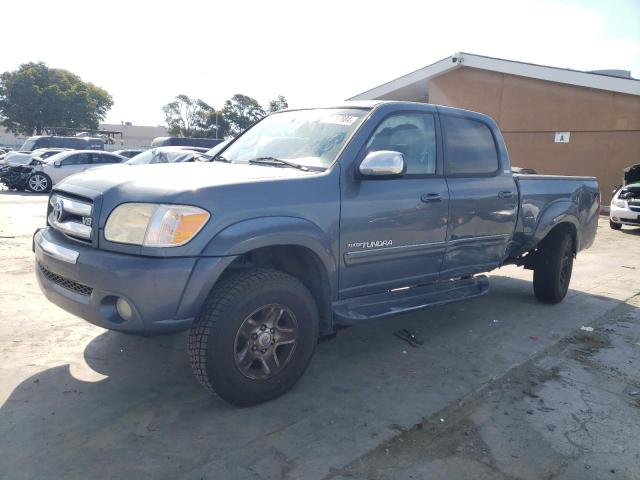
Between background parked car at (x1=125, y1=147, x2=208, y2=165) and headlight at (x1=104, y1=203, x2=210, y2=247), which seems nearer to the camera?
headlight at (x1=104, y1=203, x2=210, y2=247)

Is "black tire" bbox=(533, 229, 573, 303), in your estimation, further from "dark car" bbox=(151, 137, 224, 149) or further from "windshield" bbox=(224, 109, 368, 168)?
"dark car" bbox=(151, 137, 224, 149)

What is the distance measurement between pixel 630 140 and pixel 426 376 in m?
16.0

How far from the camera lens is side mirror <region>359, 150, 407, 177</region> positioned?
3.57m

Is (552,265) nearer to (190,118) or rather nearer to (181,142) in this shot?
(181,142)

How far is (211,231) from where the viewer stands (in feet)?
9.71

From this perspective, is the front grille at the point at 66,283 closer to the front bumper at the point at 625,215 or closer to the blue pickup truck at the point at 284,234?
the blue pickup truck at the point at 284,234

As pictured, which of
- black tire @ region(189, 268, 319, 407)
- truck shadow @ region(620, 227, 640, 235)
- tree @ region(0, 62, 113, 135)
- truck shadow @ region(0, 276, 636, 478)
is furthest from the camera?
tree @ region(0, 62, 113, 135)

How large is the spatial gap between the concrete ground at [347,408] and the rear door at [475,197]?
734 millimetres

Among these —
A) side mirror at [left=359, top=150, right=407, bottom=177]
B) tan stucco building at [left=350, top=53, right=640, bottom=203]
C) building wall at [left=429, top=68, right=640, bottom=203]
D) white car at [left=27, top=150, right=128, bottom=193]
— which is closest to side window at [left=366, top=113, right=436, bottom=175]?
side mirror at [left=359, top=150, right=407, bottom=177]

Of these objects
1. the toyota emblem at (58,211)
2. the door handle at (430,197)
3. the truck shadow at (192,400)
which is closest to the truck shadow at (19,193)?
the truck shadow at (192,400)

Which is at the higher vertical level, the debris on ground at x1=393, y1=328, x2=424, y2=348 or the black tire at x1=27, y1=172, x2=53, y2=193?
the black tire at x1=27, y1=172, x2=53, y2=193

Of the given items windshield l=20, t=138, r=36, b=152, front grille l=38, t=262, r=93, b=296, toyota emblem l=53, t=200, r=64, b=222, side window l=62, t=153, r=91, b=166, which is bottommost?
front grille l=38, t=262, r=93, b=296

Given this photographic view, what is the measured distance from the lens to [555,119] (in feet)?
58.7

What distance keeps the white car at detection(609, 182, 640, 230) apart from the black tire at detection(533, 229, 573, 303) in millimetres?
7775
